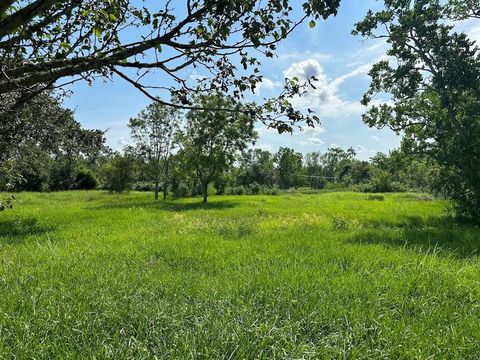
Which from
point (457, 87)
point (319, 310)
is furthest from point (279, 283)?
point (457, 87)

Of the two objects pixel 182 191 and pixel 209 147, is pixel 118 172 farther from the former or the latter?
pixel 209 147

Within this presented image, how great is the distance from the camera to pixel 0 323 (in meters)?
4.01

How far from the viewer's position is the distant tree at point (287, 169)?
257ft

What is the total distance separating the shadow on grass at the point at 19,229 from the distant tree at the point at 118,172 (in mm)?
27376

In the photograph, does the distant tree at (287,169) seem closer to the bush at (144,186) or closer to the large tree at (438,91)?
the bush at (144,186)

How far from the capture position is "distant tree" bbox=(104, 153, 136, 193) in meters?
41.3

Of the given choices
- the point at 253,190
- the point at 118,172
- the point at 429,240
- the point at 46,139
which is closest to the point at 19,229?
the point at 46,139

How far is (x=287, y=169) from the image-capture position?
7894 cm

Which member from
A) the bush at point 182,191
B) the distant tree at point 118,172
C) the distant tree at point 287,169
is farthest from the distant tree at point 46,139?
the distant tree at point 287,169

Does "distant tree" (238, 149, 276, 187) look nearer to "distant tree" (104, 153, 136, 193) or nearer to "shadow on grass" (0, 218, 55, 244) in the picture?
"distant tree" (104, 153, 136, 193)

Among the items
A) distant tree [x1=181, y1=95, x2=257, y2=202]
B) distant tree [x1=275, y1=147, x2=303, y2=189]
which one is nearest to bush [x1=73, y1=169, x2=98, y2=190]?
distant tree [x1=181, y1=95, x2=257, y2=202]

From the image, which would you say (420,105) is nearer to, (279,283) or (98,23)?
(279,283)

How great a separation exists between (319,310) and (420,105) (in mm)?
18684

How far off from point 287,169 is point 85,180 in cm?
4227
